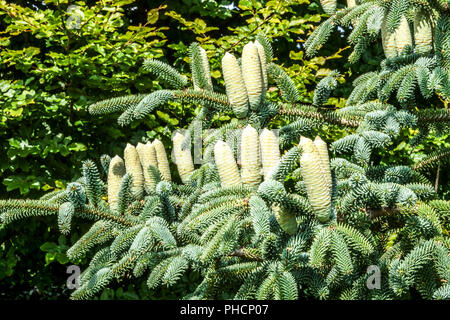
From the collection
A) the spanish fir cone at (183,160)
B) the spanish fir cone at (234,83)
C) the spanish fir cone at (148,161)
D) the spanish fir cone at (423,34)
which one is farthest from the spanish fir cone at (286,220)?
the spanish fir cone at (423,34)

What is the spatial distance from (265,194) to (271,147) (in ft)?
0.71

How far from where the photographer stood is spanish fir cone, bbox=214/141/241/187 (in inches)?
67.4

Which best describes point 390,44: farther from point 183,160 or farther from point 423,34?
point 183,160

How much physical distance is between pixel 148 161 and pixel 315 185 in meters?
1.00

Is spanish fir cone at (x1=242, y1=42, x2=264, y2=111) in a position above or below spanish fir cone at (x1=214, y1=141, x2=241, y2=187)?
above

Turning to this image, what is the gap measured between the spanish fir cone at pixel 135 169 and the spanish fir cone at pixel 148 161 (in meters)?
0.02

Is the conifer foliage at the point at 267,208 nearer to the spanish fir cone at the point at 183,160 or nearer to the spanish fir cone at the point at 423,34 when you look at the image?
the spanish fir cone at the point at 423,34

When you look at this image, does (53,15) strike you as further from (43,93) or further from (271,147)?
(271,147)

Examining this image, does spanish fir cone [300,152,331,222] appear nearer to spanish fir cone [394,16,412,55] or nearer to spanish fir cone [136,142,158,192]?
spanish fir cone [136,142,158,192]

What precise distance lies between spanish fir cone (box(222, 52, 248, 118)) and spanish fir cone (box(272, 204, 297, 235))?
39 centimetres

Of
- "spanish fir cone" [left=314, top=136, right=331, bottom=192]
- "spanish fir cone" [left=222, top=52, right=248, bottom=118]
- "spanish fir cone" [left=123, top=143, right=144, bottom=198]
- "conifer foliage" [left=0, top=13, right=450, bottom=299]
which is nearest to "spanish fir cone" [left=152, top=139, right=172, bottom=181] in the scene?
"conifer foliage" [left=0, top=13, right=450, bottom=299]

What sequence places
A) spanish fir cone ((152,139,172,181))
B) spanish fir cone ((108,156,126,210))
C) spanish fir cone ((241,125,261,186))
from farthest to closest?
spanish fir cone ((152,139,172,181)), spanish fir cone ((108,156,126,210)), spanish fir cone ((241,125,261,186))

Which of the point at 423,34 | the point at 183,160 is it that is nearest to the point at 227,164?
the point at 183,160

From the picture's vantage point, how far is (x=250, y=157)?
1662mm
